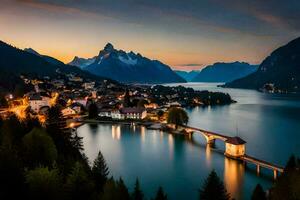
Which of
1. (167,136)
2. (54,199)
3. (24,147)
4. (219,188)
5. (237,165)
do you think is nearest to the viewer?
(54,199)

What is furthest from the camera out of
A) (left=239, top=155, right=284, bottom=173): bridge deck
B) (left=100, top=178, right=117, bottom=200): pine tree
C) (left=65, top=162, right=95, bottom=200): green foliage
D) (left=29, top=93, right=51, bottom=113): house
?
(left=29, top=93, right=51, bottom=113): house

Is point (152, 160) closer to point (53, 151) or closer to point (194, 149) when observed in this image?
point (194, 149)

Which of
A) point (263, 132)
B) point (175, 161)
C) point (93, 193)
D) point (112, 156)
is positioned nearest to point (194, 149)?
point (175, 161)

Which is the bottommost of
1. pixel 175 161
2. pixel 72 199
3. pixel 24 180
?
pixel 175 161

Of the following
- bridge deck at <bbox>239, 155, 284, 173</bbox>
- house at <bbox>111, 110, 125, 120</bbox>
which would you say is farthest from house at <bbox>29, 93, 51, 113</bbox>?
bridge deck at <bbox>239, 155, 284, 173</bbox>

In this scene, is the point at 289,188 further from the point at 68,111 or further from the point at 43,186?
the point at 68,111

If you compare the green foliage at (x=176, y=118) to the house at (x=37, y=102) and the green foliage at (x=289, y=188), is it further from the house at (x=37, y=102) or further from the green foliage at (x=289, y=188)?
the green foliage at (x=289, y=188)

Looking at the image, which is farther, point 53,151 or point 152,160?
point 152,160

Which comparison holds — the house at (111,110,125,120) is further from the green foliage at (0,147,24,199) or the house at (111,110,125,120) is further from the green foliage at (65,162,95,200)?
the green foliage at (0,147,24,199)
